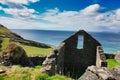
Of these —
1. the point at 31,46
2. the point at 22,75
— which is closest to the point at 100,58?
the point at 22,75

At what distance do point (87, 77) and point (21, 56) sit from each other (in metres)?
12.5

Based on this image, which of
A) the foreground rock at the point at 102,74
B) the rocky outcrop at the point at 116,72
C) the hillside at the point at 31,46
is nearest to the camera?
the foreground rock at the point at 102,74

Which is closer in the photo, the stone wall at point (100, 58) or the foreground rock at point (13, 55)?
the foreground rock at point (13, 55)

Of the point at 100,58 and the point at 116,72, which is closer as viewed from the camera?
the point at 116,72

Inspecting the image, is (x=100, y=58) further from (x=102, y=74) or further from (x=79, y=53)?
(x=102, y=74)

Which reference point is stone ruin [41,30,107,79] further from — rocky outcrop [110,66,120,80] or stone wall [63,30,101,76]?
rocky outcrop [110,66,120,80]

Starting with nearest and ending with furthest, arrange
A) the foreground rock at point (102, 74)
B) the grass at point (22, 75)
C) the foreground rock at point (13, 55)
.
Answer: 1. the foreground rock at point (102, 74)
2. the grass at point (22, 75)
3. the foreground rock at point (13, 55)

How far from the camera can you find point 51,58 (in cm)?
2592

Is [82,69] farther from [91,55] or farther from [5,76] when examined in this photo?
[5,76]

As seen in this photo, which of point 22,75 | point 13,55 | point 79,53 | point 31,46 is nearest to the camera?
point 22,75

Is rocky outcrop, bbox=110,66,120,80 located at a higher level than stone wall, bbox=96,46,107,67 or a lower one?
higher

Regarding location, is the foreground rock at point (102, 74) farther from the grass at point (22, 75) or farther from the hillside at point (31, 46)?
the hillside at point (31, 46)

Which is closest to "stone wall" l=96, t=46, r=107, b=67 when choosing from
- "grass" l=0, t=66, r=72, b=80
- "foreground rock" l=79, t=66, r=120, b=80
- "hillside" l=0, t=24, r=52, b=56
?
"hillside" l=0, t=24, r=52, b=56

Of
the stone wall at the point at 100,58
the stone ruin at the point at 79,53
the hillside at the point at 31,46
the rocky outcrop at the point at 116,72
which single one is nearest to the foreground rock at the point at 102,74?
the rocky outcrop at the point at 116,72
